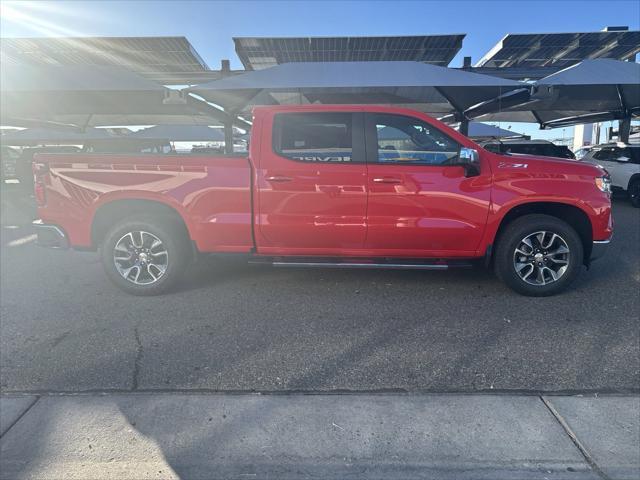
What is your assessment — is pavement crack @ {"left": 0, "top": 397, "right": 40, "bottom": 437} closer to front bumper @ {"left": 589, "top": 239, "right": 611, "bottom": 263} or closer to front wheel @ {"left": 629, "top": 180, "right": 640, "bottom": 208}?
front bumper @ {"left": 589, "top": 239, "right": 611, "bottom": 263}

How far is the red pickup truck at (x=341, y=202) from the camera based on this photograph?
428cm

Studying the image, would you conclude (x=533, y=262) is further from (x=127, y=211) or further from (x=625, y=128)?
(x=625, y=128)

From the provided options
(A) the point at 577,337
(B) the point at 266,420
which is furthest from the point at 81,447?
(A) the point at 577,337

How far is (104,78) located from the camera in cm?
1089

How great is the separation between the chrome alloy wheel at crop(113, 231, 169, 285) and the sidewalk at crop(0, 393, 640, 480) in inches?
73.9

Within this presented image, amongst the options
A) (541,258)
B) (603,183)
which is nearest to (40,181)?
(541,258)

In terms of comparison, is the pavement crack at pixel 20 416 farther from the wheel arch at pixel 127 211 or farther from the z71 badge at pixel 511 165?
the z71 badge at pixel 511 165

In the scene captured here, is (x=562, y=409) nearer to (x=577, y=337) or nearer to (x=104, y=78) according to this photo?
(x=577, y=337)

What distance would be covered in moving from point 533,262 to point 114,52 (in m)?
15.6

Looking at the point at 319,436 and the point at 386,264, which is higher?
the point at 386,264

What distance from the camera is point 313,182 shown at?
430 centimetres

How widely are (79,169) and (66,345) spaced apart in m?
1.96

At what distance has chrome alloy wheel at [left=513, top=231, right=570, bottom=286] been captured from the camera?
14.4 ft

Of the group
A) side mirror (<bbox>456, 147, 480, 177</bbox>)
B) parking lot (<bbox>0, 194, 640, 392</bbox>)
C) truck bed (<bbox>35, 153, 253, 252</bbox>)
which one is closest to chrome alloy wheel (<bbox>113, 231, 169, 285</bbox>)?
parking lot (<bbox>0, 194, 640, 392</bbox>)
